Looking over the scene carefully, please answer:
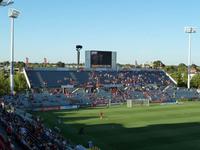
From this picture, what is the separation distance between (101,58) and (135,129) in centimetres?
4430

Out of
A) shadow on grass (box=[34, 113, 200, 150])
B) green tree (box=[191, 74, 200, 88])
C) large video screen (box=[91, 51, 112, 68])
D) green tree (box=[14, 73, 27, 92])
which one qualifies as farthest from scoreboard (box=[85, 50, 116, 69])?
shadow on grass (box=[34, 113, 200, 150])

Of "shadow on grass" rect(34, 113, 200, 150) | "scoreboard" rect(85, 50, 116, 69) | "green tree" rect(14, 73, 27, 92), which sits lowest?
"shadow on grass" rect(34, 113, 200, 150)

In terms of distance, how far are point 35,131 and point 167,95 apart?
173ft

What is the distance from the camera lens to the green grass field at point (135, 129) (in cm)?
3294

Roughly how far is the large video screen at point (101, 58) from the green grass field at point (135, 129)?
29.0 m

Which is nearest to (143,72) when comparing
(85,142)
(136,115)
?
(136,115)

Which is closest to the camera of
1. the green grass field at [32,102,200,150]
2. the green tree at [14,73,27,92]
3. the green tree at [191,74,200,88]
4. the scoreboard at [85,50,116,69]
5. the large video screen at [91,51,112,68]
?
the green grass field at [32,102,200,150]

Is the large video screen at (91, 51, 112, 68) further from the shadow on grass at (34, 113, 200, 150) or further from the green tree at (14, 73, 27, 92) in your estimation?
the shadow on grass at (34, 113, 200, 150)

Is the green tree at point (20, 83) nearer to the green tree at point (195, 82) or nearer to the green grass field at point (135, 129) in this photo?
the green grass field at point (135, 129)

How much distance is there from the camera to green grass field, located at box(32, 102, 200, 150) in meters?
32.9

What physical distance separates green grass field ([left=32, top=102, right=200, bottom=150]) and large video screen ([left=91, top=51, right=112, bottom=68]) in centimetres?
2900

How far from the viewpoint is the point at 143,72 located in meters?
94.2

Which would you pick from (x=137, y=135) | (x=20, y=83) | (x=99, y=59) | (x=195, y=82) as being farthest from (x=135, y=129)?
(x=195, y=82)

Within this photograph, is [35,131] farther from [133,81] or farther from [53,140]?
[133,81]
